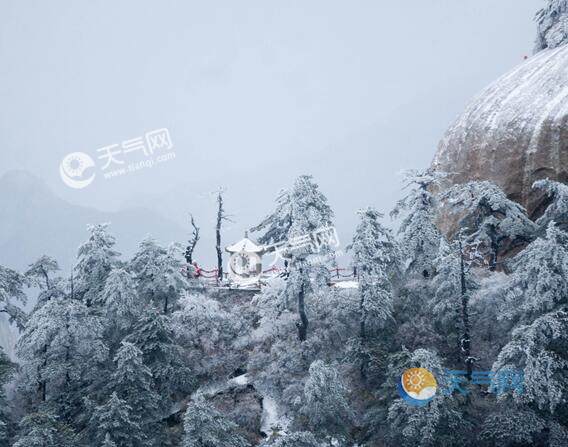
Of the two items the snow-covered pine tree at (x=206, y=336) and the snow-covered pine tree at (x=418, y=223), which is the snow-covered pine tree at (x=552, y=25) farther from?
the snow-covered pine tree at (x=206, y=336)

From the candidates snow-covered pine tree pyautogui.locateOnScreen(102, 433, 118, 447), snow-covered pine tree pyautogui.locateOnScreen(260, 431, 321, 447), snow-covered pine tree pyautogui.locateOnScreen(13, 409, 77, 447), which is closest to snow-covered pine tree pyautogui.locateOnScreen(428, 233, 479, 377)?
snow-covered pine tree pyautogui.locateOnScreen(260, 431, 321, 447)

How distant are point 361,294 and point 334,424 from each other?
586cm

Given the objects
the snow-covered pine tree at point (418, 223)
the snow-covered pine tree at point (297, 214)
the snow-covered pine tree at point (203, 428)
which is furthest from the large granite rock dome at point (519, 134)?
the snow-covered pine tree at point (203, 428)

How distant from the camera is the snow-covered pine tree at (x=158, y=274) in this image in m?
28.0

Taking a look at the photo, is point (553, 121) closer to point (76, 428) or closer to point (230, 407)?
point (230, 407)

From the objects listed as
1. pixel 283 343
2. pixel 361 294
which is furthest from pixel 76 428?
pixel 361 294

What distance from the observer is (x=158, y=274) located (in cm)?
2806

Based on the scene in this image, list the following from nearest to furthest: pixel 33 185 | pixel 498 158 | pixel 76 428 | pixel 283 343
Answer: pixel 76 428, pixel 283 343, pixel 498 158, pixel 33 185

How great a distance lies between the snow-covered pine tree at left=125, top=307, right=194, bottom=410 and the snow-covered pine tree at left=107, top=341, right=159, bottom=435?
1.11 meters

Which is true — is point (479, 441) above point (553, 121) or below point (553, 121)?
below

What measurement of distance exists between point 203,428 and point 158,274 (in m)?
10.5

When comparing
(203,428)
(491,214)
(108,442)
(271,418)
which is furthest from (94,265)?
(491,214)

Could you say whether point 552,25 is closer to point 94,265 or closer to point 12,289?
point 94,265

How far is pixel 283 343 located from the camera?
26.2 m
